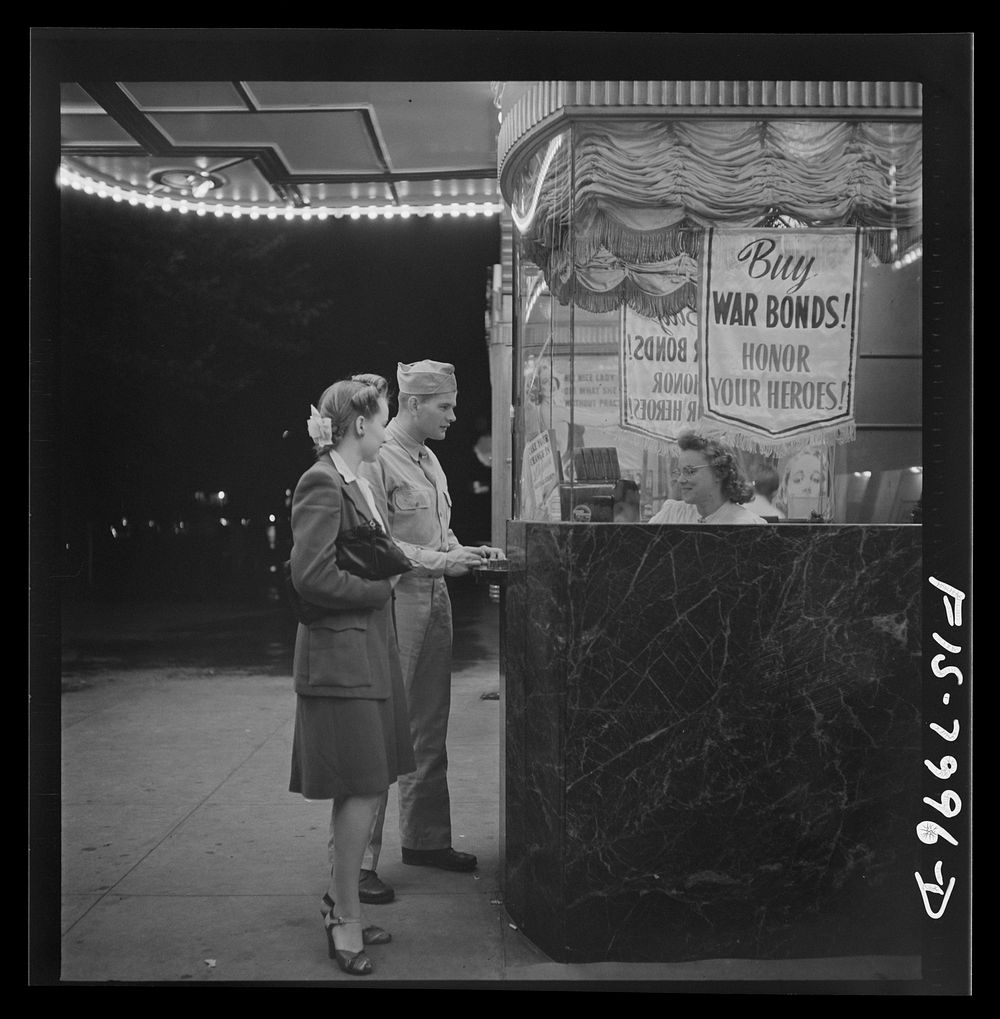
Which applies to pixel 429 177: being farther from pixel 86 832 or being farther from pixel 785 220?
pixel 86 832

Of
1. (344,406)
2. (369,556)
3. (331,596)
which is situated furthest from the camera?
(344,406)

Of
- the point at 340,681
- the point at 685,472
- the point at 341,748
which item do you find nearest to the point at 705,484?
the point at 685,472

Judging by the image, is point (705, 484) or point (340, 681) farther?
point (705, 484)

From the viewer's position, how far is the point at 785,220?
426 cm

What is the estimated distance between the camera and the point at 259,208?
4.73m

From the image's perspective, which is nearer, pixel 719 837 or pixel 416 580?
pixel 719 837

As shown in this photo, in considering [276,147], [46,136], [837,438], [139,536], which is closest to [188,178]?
[276,147]

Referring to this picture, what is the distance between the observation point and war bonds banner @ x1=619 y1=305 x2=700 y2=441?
4301 mm

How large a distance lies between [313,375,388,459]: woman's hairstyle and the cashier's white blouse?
1100 mm

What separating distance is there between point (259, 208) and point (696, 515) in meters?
2.14

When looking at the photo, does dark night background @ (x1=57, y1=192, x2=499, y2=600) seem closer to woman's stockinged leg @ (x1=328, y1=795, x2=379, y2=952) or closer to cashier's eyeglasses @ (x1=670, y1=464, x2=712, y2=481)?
cashier's eyeglasses @ (x1=670, y1=464, x2=712, y2=481)

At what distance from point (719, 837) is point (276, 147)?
123 inches

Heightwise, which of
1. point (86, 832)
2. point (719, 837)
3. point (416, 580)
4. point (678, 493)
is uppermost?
point (678, 493)

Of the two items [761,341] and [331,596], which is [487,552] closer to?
[331,596]
